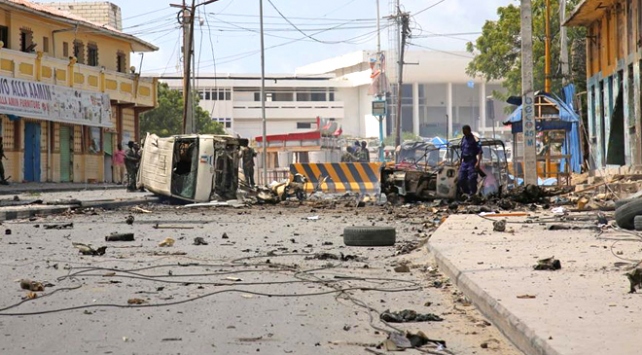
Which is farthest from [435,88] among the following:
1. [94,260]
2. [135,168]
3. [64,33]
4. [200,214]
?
[94,260]

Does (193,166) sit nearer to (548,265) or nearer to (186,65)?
(186,65)

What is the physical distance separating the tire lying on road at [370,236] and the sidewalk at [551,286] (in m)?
0.67

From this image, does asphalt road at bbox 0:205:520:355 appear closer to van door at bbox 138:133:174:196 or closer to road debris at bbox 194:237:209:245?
road debris at bbox 194:237:209:245

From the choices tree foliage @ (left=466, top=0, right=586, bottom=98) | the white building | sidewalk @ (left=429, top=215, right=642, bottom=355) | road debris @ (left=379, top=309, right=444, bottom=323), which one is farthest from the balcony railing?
the white building

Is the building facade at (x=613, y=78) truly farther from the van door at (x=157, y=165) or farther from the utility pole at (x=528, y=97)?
the van door at (x=157, y=165)

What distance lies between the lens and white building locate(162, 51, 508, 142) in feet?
438

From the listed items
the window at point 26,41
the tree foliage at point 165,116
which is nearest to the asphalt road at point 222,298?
the window at point 26,41

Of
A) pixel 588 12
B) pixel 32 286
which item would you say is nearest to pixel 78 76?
pixel 588 12

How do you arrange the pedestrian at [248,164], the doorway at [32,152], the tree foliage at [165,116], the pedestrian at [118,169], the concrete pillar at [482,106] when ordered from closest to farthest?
the pedestrian at [248,164]
the doorway at [32,152]
the pedestrian at [118,169]
the tree foliage at [165,116]
the concrete pillar at [482,106]

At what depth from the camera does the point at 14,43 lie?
49156mm

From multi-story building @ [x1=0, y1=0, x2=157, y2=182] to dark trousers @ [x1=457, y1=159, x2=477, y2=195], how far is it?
24271 mm

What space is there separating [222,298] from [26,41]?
4407 centimetres

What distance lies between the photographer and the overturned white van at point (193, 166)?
31.1 meters

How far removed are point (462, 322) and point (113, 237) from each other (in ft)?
30.5
